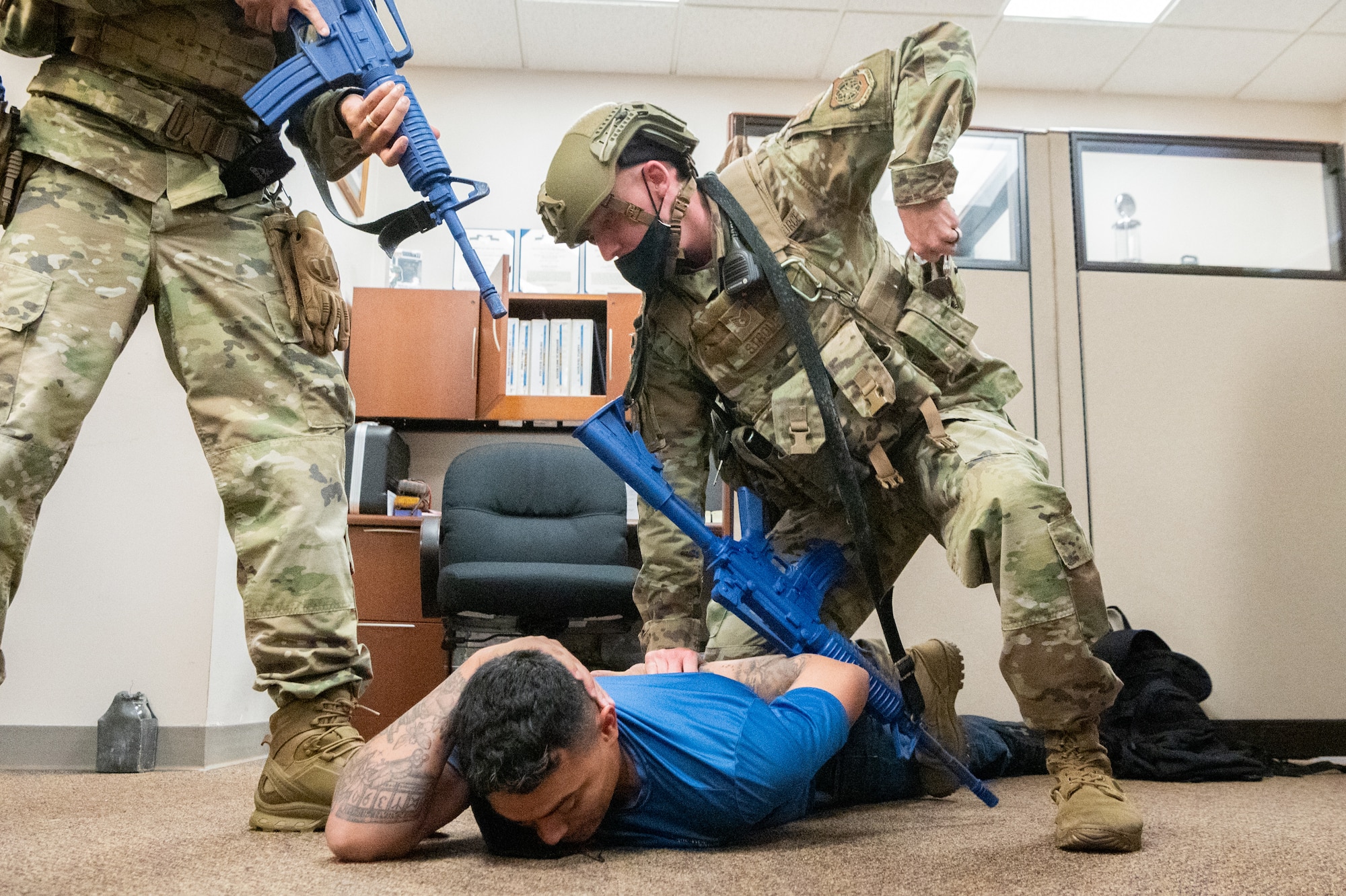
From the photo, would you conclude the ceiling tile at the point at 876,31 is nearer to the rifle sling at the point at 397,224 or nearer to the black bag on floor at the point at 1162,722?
the black bag on floor at the point at 1162,722

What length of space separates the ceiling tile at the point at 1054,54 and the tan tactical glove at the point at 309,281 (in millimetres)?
3372

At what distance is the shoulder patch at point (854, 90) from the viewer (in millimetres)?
1487

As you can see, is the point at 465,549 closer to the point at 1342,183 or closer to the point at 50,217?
the point at 50,217

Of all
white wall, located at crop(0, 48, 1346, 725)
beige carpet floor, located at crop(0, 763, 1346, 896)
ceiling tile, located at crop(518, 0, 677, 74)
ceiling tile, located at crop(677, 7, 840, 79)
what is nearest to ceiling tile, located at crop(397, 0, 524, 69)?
ceiling tile, located at crop(518, 0, 677, 74)

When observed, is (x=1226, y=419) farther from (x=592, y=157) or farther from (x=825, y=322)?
(x=592, y=157)

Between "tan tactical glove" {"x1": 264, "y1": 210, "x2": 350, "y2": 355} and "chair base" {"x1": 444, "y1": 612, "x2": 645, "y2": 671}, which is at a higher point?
"tan tactical glove" {"x1": 264, "y1": 210, "x2": 350, "y2": 355}

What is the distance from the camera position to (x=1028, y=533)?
1.25m

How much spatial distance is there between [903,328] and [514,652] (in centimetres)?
79

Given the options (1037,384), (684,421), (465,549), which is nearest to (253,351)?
(684,421)

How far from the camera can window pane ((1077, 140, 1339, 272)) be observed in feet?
8.08

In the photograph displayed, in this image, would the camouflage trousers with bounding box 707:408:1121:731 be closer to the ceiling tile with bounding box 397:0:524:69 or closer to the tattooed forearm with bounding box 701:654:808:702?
the tattooed forearm with bounding box 701:654:808:702

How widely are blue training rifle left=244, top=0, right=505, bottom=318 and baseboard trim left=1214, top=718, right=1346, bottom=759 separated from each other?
2076mm

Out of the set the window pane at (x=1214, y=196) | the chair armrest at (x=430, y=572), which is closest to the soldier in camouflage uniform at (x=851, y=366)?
the chair armrest at (x=430, y=572)

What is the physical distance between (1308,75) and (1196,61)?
21.8 inches
